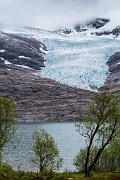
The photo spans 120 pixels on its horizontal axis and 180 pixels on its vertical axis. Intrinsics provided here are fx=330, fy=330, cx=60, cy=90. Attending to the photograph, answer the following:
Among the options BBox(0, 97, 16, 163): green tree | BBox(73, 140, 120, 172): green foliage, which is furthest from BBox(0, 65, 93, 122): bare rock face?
BBox(0, 97, 16, 163): green tree

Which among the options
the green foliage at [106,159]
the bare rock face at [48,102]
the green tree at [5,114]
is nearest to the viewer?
the green tree at [5,114]

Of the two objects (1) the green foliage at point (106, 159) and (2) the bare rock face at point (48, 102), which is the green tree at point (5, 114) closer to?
(1) the green foliage at point (106, 159)

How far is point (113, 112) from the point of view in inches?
1113

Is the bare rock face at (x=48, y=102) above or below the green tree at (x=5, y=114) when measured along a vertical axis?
above

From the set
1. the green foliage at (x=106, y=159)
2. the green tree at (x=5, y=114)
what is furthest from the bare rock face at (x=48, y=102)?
the green tree at (x=5, y=114)

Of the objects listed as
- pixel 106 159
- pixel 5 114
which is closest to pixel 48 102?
pixel 106 159

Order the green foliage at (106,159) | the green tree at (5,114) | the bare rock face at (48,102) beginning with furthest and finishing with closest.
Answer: the bare rock face at (48,102)
the green foliage at (106,159)
the green tree at (5,114)

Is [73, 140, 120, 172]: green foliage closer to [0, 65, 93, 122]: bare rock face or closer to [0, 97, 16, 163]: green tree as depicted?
[0, 97, 16, 163]: green tree

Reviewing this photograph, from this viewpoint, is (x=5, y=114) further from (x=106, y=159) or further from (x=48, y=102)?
(x=48, y=102)

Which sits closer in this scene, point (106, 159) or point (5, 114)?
point (5, 114)

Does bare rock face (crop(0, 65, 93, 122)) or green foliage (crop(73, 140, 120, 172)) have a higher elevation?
bare rock face (crop(0, 65, 93, 122))

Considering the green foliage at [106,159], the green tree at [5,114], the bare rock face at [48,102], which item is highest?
the bare rock face at [48,102]

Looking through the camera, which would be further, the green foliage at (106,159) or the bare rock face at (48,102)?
the bare rock face at (48,102)

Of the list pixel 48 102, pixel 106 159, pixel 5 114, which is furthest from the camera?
pixel 48 102
